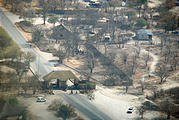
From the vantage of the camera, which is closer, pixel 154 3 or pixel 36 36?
pixel 36 36

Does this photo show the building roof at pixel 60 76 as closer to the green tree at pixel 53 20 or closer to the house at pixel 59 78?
the house at pixel 59 78

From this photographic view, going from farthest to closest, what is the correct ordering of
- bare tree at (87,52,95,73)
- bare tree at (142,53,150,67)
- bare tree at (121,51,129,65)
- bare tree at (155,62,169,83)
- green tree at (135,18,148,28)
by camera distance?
1. green tree at (135,18,148,28)
2. bare tree at (142,53,150,67)
3. bare tree at (121,51,129,65)
4. bare tree at (87,52,95,73)
5. bare tree at (155,62,169,83)

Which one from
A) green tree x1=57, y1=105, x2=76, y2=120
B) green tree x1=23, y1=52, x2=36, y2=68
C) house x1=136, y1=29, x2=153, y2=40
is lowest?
green tree x1=57, y1=105, x2=76, y2=120

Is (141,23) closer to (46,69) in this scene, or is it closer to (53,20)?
(53,20)

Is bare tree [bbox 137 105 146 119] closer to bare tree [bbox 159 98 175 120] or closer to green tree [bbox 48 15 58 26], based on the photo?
bare tree [bbox 159 98 175 120]

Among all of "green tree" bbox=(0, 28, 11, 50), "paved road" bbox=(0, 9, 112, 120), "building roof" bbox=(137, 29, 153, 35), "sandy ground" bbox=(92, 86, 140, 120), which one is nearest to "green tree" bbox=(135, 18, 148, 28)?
"building roof" bbox=(137, 29, 153, 35)

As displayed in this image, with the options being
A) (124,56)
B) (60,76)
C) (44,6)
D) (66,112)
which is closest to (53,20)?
(44,6)
